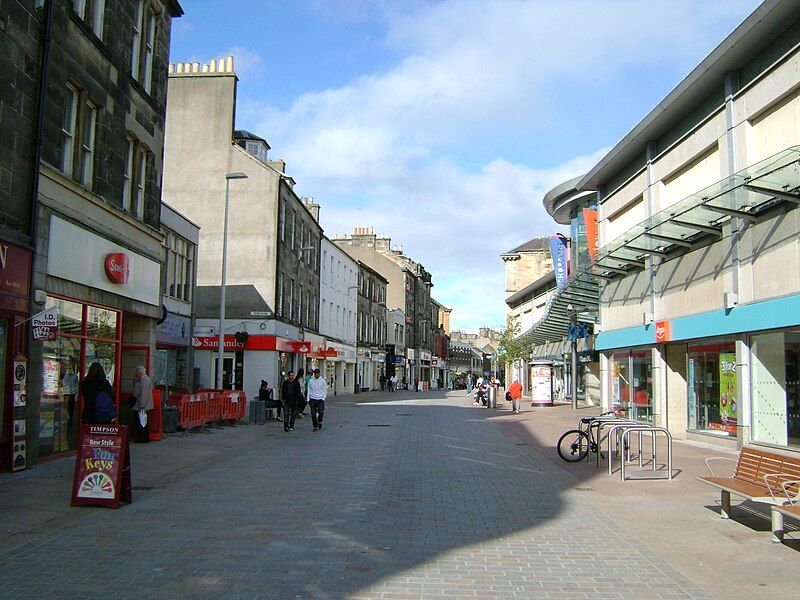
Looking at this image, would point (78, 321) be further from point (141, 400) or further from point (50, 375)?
point (141, 400)

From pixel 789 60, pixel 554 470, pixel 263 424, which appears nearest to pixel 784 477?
pixel 554 470

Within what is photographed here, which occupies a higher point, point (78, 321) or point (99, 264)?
point (99, 264)

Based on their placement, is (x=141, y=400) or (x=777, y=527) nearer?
(x=777, y=527)

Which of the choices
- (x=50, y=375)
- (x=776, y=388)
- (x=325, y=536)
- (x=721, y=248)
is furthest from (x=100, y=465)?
(x=721, y=248)

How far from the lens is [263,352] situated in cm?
3566

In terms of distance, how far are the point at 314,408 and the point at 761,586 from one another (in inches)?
641

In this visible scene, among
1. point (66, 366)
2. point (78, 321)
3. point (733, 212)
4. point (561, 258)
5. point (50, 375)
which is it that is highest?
point (561, 258)

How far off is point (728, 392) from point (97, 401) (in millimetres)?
14060

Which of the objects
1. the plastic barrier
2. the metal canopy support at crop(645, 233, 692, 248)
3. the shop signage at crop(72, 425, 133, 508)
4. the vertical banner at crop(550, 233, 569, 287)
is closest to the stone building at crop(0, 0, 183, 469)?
the plastic barrier

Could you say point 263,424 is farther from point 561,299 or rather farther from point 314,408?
point 561,299

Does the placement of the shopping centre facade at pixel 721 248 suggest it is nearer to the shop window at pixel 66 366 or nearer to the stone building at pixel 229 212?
the shop window at pixel 66 366

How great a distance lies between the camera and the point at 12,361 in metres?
11.4

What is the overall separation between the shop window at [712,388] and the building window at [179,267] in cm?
1712

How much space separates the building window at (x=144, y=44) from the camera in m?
16.9
